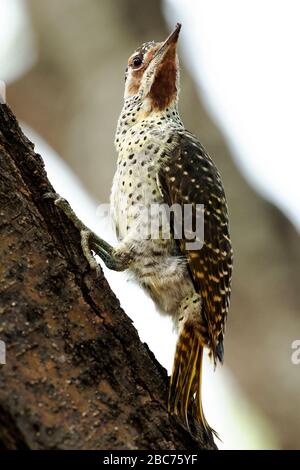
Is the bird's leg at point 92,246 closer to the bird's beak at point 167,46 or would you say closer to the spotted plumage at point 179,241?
the spotted plumage at point 179,241

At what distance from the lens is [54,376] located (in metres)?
2.10

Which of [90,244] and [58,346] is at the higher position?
[90,244]

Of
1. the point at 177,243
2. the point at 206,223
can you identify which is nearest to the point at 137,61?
the point at 206,223

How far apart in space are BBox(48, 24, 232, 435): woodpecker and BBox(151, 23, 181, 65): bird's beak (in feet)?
1.50

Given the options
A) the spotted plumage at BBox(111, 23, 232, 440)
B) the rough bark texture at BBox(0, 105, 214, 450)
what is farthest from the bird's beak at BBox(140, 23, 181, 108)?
the rough bark texture at BBox(0, 105, 214, 450)

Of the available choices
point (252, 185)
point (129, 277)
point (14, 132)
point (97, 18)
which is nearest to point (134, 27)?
point (97, 18)

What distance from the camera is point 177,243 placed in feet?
11.3

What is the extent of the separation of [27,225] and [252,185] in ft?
8.39

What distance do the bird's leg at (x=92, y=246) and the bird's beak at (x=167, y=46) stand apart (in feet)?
4.34

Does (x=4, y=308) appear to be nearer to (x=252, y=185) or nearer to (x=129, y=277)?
(x=129, y=277)

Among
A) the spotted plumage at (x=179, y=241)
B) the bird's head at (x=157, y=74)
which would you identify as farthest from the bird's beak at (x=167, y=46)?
the spotted plumage at (x=179, y=241)

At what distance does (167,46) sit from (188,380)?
203 centimetres

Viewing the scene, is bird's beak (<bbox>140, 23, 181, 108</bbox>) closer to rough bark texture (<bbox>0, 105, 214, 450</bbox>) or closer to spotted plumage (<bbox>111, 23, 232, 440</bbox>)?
spotted plumage (<bbox>111, 23, 232, 440</bbox>)

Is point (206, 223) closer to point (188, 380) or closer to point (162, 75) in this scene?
point (188, 380)
